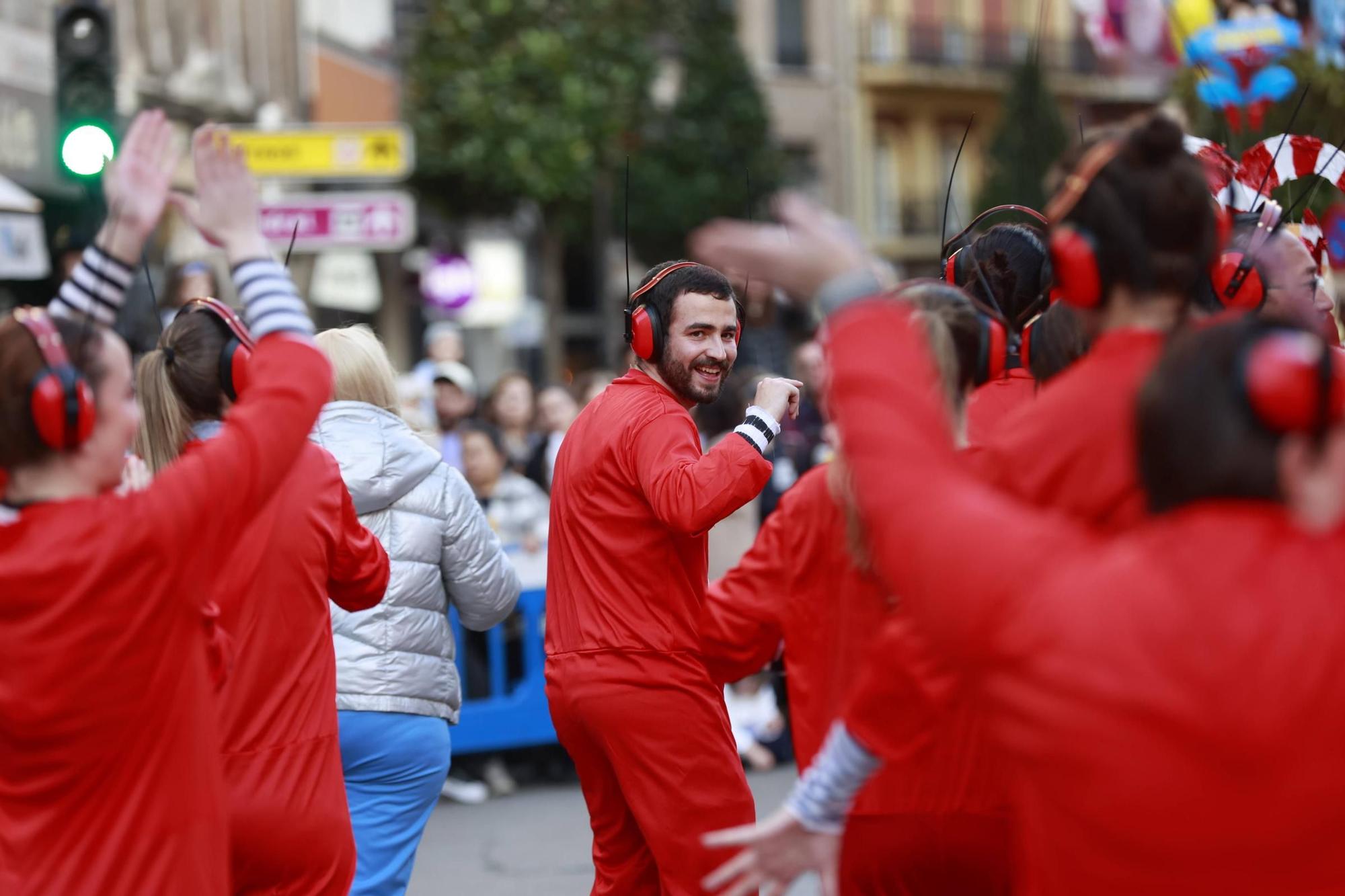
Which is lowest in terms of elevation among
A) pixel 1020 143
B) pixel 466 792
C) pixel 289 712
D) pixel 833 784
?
pixel 466 792

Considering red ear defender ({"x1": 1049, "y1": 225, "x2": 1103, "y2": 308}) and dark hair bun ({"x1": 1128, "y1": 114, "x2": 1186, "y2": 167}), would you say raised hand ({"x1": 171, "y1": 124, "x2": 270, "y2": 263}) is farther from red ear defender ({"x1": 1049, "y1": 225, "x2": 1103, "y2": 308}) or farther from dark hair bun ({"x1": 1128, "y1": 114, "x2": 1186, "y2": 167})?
dark hair bun ({"x1": 1128, "y1": 114, "x2": 1186, "y2": 167})

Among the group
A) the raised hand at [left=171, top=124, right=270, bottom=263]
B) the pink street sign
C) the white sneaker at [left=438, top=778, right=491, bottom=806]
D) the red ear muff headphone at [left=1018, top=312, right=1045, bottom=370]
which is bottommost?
the white sneaker at [left=438, top=778, right=491, bottom=806]

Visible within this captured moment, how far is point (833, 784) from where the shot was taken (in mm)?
2992

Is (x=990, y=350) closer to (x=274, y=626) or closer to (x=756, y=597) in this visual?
(x=756, y=597)

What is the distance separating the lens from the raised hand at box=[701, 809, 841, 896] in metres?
2.89

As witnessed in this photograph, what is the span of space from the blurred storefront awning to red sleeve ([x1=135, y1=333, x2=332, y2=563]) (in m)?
10.6

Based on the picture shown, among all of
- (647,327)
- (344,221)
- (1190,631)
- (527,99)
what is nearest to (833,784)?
(1190,631)

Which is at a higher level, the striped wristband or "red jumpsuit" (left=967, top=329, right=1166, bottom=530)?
"red jumpsuit" (left=967, top=329, right=1166, bottom=530)

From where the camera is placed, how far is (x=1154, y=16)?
15016 mm

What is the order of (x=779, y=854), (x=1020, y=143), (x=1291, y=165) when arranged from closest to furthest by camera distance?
1. (x=779, y=854)
2. (x=1291, y=165)
3. (x=1020, y=143)

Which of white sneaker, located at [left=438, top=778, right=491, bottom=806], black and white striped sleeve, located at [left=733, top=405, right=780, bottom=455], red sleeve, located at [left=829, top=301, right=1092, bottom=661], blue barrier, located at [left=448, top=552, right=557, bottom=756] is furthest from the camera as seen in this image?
blue barrier, located at [left=448, top=552, right=557, bottom=756]

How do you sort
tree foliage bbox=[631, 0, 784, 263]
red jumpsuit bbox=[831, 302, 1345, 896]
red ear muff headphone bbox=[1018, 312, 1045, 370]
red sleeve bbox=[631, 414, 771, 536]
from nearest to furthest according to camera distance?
red jumpsuit bbox=[831, 302, 1345, 896]
red ear muff headphone bbox=[1018, 312, 1045, 370]
red sleeve bbox=[631, 414, 771, 536]
tree foliage bbox=[631, 0, 784, 263]

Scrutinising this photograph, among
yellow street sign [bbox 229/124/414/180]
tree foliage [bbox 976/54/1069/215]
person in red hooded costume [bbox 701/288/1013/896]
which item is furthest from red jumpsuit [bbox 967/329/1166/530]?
tree foliage [bbox 976/54/1069/215]

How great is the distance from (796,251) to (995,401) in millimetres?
1529
